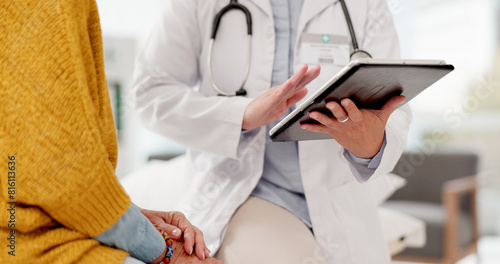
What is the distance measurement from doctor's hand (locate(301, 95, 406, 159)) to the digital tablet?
0.04 feet

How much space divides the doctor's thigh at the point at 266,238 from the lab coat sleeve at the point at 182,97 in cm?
14

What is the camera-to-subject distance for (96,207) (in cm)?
61

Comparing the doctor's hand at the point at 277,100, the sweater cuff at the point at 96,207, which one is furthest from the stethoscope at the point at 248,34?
the sweater cuff at the point at 96,207

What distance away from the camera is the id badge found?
1.15m

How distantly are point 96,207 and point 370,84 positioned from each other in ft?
1.55

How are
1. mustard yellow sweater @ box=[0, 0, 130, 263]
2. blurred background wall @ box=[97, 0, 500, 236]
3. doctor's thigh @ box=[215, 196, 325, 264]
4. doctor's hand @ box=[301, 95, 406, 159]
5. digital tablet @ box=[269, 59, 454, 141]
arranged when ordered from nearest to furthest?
1. mustard yellow sweater @ box=[0, 0, 130, 263]
2. digital tablet @ box=[269, 59, 454, 141]
3. doctor's hand @ box=[301, 95, 406, 159]
4. doctor's thigh @ box=[215, 196, 325, 264]
5. blurred background wall @ box=[97, 0, 500, 236]

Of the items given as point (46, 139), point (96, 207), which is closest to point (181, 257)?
point (96, 207)

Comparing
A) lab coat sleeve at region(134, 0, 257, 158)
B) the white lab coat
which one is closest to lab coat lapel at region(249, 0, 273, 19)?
the white lab coat

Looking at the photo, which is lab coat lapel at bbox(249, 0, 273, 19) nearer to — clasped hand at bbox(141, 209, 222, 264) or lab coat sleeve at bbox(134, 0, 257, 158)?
lab coat sleeve at bbox(134, 0, 257, 158)

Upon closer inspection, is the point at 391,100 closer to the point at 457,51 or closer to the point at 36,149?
the point at 36,149

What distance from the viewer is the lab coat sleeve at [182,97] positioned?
3.57ft

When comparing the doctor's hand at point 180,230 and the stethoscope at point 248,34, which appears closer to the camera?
the doctor's hand at point 180,230

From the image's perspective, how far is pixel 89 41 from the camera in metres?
0.65

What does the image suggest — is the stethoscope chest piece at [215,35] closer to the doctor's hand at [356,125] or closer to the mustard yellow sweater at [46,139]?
the doctor's hand at [356,125]
